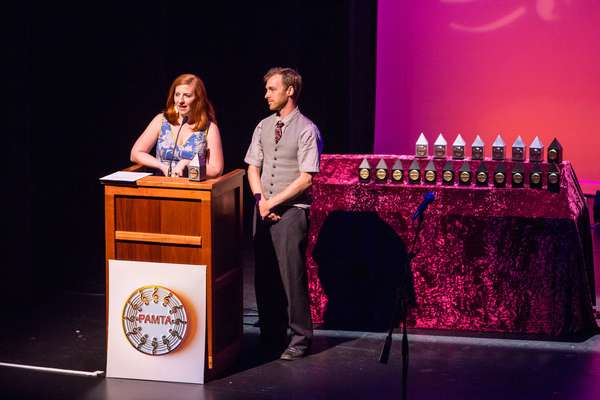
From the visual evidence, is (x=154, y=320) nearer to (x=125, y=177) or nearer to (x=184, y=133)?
(x=125, y=177)

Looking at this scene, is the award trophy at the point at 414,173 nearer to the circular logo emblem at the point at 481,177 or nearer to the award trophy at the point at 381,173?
the award trophy at the point at 381,173

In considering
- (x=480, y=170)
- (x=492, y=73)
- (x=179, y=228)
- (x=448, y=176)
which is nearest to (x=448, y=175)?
(x=448, y=176)

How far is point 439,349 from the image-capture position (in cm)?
405

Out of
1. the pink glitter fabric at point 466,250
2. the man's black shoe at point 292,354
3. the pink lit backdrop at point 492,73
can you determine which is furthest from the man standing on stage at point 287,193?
the pink lit backdrop at point 492,73

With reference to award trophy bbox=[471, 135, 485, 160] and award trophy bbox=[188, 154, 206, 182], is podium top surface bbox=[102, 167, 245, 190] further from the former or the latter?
award trophy bbox=[471, 135, 485, 160]

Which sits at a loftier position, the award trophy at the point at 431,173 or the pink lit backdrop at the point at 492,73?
the pink lit backdrop at the point at 492,73

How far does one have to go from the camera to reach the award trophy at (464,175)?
4.29 meters

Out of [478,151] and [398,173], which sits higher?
[478,151]

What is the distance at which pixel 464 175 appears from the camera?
14.1ft

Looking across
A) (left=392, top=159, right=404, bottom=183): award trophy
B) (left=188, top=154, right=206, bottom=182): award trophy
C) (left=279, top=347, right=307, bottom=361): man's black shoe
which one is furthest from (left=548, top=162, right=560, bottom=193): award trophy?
(left=188, top=154, right=206, bottom=182): award trophy

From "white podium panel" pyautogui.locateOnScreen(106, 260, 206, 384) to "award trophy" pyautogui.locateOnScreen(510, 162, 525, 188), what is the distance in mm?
1900

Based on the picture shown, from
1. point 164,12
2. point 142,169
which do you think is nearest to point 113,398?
point 142,169

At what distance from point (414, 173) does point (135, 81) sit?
307 cm

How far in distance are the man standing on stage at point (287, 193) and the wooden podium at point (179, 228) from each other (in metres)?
0.30
